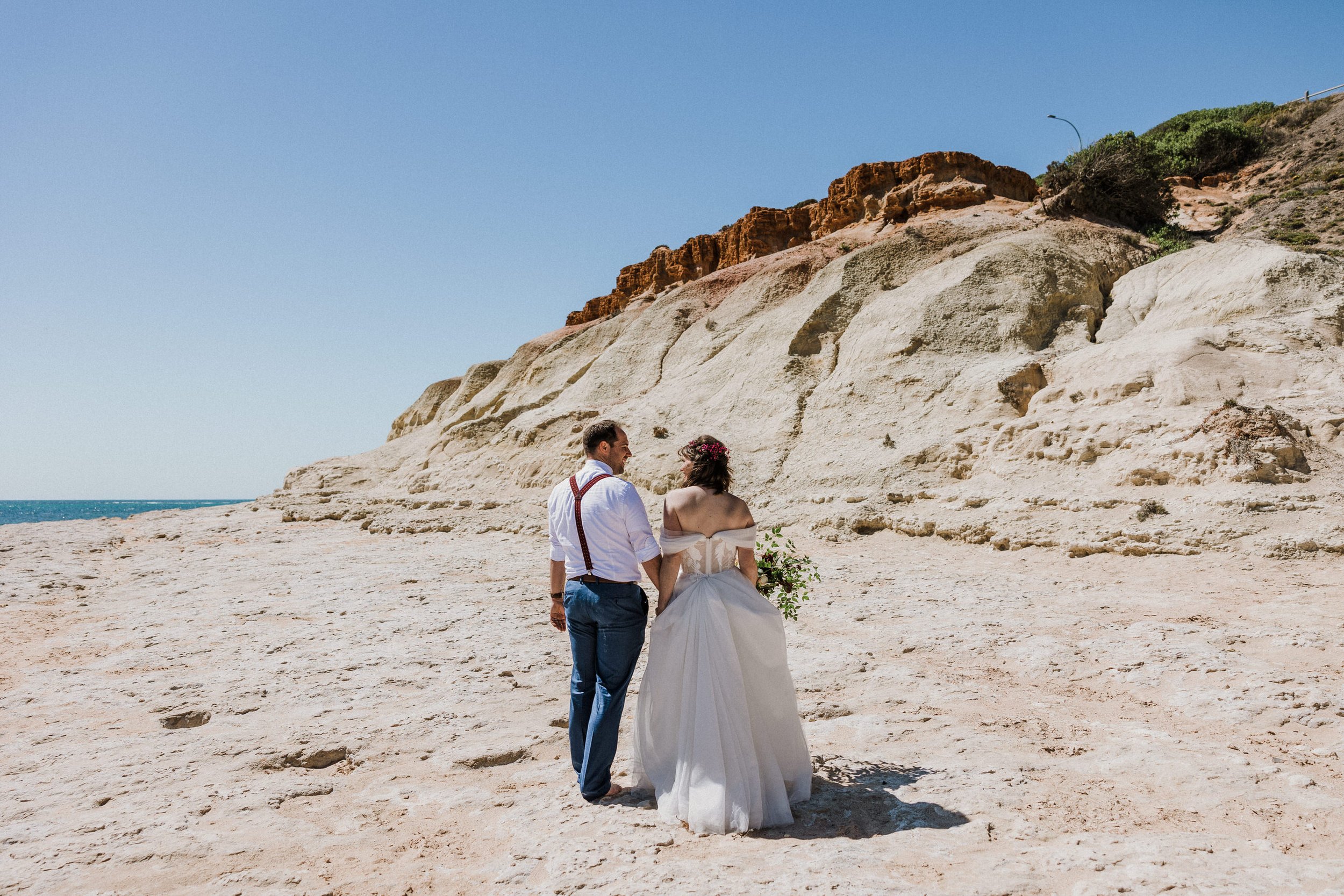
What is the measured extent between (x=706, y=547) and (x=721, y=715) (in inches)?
31.7

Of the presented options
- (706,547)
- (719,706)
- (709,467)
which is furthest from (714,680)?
(709,467)

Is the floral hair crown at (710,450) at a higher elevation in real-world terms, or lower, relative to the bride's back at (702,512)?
higher

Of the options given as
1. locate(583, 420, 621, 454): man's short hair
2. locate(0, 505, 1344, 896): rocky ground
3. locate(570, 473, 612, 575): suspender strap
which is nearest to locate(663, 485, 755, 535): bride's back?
locate(570, 473, 612, 575): suspender strap

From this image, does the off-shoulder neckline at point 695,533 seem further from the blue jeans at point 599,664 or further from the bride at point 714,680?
the blue jeans at point 599,664

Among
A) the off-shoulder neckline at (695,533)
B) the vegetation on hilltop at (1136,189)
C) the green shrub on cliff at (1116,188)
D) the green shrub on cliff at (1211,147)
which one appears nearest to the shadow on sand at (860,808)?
the off-shoulder neckline at (695,533)

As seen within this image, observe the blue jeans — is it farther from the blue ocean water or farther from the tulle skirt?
the blue ocean water

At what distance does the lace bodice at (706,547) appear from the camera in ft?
12.4

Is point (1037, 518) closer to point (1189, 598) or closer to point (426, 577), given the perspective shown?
point (1189, 598)

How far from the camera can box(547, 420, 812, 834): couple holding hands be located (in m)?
3.55

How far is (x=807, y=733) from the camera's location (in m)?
4.75

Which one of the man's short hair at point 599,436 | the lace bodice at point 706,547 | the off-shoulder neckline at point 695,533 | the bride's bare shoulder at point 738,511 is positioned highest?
the man's short hair at point 599,436

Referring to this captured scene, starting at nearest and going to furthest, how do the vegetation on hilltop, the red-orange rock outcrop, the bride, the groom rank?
the bride, the groom, the vegetation on hilltop, the red-orange rock outcrop

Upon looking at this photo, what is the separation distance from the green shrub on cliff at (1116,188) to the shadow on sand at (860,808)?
20673mm

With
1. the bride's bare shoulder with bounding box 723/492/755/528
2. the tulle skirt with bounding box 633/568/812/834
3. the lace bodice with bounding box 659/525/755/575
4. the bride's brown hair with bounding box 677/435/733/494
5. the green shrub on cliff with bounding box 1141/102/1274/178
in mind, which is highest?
the green shrub on cliff with bounding box 1141/102/1274/178
